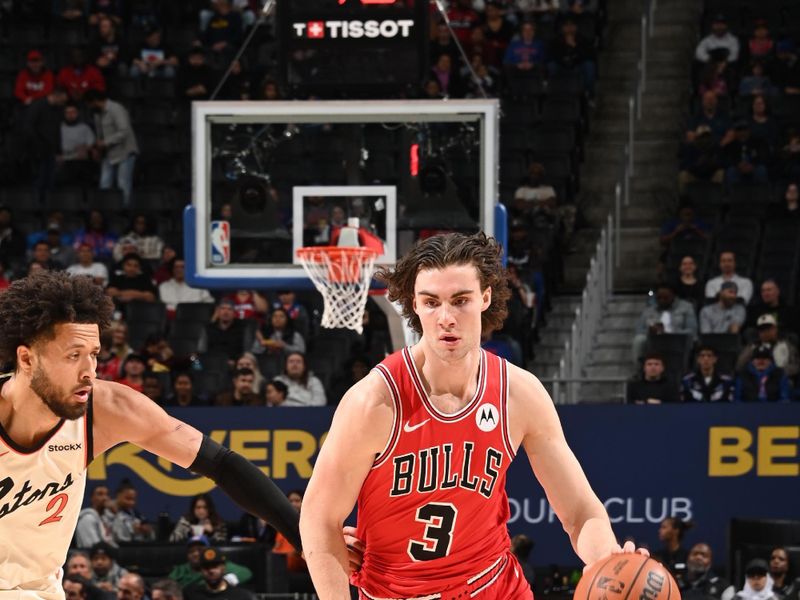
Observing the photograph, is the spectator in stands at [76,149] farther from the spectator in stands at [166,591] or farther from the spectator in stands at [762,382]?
the spectator in stands at [762,382]

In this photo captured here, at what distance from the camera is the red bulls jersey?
205 inches

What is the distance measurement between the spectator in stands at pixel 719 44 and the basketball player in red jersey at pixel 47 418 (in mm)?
14180

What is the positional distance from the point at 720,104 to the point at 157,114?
21.9 ft

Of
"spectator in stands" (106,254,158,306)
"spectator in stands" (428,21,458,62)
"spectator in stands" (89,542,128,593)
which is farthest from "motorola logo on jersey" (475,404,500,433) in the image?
"spectator in stands" (428,21,458,62)

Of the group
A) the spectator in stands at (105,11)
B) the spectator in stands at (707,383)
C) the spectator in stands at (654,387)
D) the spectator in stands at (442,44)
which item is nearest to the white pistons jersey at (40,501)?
the spectator in stands at (654,387)

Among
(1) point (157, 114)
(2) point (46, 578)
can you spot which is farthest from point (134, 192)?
(2) point (46, 578)

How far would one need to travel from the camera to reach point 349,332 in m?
15.3

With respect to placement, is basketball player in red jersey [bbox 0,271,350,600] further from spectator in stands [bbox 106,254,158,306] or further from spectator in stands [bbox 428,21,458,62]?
spectator in stands [bbox 428,21,458,62]

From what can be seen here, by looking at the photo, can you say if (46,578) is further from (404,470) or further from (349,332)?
(349,332)

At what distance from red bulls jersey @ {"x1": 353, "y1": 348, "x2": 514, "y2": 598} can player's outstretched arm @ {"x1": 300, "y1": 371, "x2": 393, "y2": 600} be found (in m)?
0.07

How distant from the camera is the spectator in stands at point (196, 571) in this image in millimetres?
12070

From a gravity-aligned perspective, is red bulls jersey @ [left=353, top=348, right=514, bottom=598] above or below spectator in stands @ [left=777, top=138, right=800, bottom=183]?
below

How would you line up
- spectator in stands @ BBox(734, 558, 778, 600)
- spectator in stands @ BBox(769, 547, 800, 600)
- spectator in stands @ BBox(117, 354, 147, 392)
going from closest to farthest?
spectator in stands @ BBox(734, 558, 778, 600) < spectator in stands @ BBox(769, 547, 800, 600) < spectator in stands @ BBox(117, 354, 147, 392)

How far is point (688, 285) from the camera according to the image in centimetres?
1548
